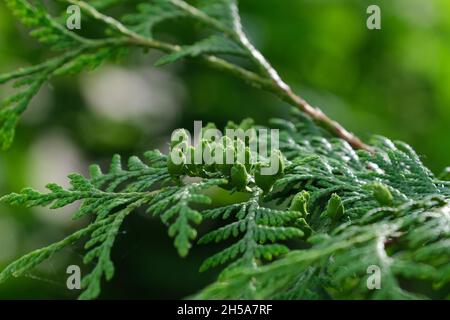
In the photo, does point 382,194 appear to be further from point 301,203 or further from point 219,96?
point 219,96

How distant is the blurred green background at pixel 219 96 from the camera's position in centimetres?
419

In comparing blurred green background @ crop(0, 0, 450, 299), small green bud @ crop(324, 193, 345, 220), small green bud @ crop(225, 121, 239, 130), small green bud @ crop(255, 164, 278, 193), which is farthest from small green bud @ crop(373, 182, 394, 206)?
blurred green background @ crop(0, 0, 450, 299)

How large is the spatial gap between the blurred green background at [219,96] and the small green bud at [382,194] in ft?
9.17

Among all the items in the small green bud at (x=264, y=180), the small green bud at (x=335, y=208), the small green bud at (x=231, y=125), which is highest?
the small green bud at (x=231, y=125)

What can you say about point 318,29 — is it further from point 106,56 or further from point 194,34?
point 106,56

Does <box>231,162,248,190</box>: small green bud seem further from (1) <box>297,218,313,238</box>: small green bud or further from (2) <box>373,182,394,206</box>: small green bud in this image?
(2) <box>373,182,394,206</box>: small green bud

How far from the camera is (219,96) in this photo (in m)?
4.43

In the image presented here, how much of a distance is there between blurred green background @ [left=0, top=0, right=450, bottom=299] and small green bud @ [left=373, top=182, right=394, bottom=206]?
2794 mm

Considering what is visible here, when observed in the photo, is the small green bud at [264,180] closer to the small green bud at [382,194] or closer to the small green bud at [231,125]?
the small green bud at [382,194]

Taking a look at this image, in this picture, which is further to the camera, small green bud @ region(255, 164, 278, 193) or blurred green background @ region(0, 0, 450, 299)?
blurred green background @ region(0, 0, 450, 299)

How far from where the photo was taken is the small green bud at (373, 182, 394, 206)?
51.3 inches

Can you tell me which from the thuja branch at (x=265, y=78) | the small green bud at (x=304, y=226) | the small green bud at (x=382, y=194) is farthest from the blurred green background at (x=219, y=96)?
the small green bud at (x=382, y=194)

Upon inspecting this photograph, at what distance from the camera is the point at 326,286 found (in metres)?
1.29

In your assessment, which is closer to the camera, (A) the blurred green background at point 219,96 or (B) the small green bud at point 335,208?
(B) the small green bud at point 335,208
